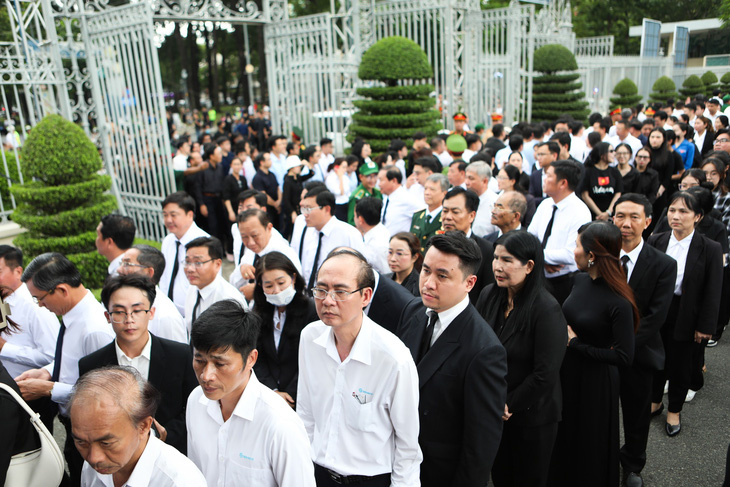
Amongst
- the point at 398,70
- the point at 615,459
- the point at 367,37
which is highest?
the point at 367,37

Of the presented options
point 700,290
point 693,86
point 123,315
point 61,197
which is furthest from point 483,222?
point 693,86

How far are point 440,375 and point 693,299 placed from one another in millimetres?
2777

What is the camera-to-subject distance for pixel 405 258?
3.91 meters

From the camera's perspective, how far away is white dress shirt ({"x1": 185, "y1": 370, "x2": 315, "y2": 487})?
1922 millimetres

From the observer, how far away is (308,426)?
2.53 m

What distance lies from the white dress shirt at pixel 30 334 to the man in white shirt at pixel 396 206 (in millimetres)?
3431

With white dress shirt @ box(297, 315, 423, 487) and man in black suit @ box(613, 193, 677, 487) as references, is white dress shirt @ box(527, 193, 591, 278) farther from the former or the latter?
white dress shirt @ box(297, 315, 423, 487)

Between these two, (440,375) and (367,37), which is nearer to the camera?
(440,375)

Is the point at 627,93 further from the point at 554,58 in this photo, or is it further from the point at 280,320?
the point at 280,320

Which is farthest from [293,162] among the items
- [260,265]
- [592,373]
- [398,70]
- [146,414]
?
[146,414]

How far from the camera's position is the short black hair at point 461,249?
252 cm

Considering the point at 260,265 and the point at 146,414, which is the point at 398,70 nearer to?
the point at 260,265

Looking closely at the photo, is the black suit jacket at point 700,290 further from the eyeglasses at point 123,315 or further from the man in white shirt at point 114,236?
the man in white shirt at point 114,236

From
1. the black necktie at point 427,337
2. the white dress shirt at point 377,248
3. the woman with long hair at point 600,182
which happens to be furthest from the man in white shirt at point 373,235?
the woman with long hair at point 600,182
